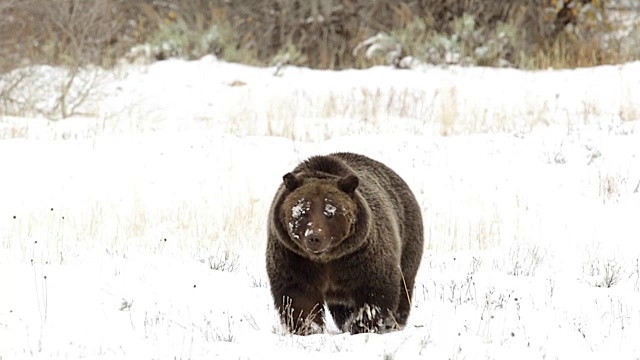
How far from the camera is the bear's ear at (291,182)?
18.6ft

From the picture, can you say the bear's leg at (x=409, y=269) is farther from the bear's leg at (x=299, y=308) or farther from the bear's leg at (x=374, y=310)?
the bear's leg at (x=299, y=308)

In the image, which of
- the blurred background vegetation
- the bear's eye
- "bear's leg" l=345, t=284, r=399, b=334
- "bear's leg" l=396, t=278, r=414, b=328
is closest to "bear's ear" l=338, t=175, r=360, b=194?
the bear's eye

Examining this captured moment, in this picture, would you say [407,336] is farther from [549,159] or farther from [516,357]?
[549,159]

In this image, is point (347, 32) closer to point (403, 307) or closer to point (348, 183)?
point (403, 307)

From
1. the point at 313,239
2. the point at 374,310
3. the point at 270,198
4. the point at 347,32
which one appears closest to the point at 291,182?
the point at 313,239

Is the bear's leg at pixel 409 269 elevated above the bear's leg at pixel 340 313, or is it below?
above

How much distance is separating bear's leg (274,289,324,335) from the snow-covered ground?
0.14 meters

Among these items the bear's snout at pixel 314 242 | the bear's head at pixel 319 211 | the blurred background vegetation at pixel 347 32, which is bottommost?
the bear's snout at pixel 314 242

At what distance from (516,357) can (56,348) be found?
8.16 ft

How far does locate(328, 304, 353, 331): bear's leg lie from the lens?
5.94 m

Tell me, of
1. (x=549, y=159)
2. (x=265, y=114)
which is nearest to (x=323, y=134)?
(x=265, y=114)

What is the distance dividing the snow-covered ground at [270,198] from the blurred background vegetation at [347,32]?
93 centimetres

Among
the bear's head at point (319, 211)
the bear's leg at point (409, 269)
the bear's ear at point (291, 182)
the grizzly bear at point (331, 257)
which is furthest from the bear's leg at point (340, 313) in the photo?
the bear's ear at point (291, 182)

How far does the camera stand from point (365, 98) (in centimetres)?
1488
